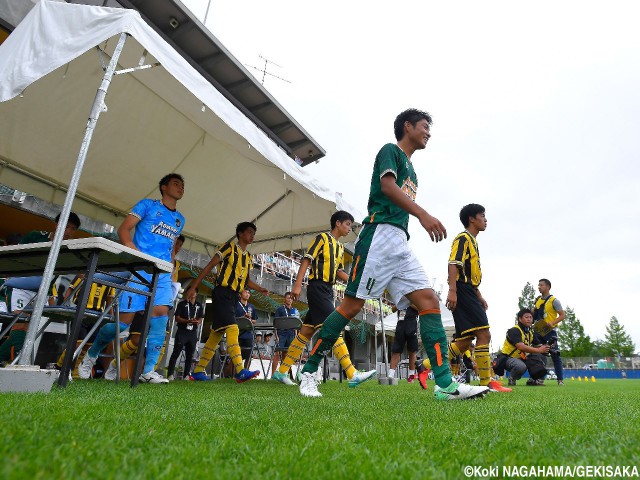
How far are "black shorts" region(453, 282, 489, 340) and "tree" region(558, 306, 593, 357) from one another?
69.2m

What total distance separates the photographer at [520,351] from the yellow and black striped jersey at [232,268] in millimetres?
6720

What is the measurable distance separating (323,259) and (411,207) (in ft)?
7.56

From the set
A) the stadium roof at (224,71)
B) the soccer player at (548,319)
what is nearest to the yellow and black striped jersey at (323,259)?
the soccer player at (548,319)

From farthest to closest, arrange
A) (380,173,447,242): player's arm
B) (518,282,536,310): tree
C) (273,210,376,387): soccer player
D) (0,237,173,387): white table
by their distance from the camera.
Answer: (518,282,536,310): tree < (273,210,376,387): soccer player < (380,173,447,242): player's arm < (0,237,173,387): white table

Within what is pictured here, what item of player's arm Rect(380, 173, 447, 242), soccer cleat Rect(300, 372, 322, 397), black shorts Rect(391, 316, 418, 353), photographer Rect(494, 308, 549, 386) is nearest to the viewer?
player's arm Rect(380, 173, 447, 242)

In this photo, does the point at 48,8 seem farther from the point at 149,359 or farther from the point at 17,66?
the point at 149,359

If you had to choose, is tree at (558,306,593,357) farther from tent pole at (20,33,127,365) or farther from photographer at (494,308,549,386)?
tent pole at (20,33,127,365)

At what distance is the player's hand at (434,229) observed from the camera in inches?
115

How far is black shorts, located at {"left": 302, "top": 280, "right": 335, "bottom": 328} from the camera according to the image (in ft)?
16.6

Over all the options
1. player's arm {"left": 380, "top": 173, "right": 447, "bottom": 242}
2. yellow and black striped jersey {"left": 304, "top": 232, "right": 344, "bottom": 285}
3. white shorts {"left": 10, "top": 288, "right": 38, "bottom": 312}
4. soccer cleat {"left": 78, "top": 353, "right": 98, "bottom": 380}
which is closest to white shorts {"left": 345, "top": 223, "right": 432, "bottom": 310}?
player's arm {"left": 380, "top": 173, "right": 447, "bottom": 242}

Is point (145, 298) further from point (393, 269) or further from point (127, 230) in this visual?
point (393, 269)

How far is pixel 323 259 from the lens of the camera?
5223 mm

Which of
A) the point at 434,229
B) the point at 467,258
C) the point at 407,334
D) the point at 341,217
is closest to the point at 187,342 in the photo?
the point at 341,217

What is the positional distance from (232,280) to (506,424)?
4111 millimetres
